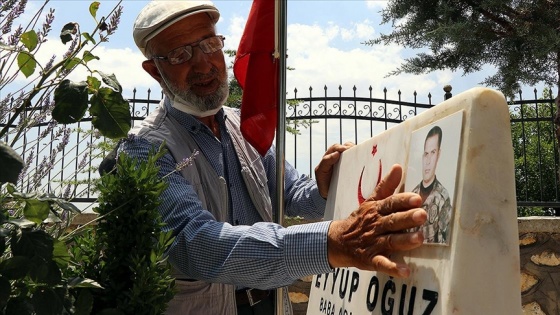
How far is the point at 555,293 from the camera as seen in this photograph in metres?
5.13

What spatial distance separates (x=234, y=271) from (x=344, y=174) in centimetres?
55

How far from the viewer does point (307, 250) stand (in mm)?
1608

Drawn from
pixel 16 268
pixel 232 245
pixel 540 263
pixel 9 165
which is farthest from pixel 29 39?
pixel 540 263

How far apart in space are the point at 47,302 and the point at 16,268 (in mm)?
94

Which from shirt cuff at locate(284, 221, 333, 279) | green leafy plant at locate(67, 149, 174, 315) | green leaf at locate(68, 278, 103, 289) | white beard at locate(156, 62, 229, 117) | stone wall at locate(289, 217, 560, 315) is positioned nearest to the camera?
green leaf at locate(68, 278, 103, 289)

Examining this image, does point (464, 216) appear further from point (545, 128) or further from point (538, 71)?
point (545, 128)

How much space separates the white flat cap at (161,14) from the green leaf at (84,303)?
53.4 inches

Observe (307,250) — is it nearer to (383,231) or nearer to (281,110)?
(383,231)

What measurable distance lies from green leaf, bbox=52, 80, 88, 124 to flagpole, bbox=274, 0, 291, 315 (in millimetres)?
1094

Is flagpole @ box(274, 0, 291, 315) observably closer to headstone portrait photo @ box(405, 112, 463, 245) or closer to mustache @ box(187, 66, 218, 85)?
mustache @ box(187, 66, 218, 85)

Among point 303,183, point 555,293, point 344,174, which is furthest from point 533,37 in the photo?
point 344,174

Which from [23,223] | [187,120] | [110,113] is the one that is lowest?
[23,223]

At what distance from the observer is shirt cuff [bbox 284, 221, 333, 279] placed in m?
1.59

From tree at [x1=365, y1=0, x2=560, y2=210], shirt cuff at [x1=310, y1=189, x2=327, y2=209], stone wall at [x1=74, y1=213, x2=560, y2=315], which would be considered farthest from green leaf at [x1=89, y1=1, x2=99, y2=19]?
tree at [x1=365, y1=0, x2=560, y2=210]
